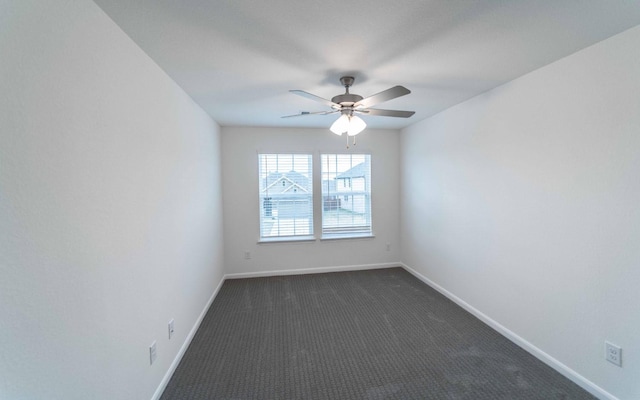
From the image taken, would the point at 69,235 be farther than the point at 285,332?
No

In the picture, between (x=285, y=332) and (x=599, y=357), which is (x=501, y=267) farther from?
(x=285, y=332)

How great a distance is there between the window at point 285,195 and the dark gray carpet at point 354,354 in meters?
1.14

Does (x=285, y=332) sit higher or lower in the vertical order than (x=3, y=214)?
lower

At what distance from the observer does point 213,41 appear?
1.67 m

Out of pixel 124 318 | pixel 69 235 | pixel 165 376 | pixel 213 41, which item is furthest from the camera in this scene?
pixel 165 376

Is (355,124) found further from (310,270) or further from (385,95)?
(310,270)

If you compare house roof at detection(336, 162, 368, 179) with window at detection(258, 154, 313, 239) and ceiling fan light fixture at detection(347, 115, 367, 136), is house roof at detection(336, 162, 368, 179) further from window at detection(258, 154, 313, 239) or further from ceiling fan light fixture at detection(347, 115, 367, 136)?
ceiling fan light fixture at detection(347, 115, 367, 136)

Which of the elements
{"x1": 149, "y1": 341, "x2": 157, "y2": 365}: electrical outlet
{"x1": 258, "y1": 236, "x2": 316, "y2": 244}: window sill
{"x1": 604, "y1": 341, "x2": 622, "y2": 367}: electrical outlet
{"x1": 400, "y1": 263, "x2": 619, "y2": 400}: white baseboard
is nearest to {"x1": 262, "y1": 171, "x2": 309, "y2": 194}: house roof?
{"x1": 258, "y1": 236, "x2": 316, "y2": 244}: window sill

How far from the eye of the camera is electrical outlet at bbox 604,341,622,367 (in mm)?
1715

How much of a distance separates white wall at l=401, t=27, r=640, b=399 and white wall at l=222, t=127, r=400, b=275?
139 centimetres

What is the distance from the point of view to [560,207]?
6.72 ft

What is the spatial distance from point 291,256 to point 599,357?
3412mm

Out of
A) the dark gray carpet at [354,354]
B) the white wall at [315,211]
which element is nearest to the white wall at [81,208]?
the dark gray carpet at [354,354]

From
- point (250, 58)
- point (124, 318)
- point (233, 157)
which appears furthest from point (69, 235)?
point (233, 157)
